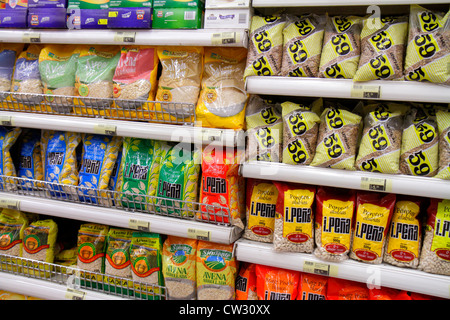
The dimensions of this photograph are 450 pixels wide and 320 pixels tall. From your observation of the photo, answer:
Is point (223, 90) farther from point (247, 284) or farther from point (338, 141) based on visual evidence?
point (247, 284)

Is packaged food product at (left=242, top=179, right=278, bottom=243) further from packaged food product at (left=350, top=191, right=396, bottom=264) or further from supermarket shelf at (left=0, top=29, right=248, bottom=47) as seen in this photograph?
supermarket shelf at (left=0, top=29, right=248, bottom=47)

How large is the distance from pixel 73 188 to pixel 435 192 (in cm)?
165

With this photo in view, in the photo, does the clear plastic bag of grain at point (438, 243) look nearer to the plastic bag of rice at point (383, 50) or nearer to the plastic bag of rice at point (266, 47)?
the plastic bag of rice at point (383, 50)

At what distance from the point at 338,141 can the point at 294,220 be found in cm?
38

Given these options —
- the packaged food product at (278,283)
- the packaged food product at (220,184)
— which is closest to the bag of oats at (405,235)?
the packaged food product at (278,283)

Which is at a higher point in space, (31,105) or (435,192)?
(31,105)

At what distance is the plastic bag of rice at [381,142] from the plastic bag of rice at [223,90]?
0.52m

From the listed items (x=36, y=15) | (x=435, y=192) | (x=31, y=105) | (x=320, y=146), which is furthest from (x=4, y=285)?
(x=435, y=192)

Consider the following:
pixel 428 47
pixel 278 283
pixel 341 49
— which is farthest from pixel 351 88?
pixel 278 283

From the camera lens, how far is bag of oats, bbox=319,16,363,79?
55.5 inches

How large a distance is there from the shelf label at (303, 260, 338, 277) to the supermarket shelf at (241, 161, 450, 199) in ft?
1.12

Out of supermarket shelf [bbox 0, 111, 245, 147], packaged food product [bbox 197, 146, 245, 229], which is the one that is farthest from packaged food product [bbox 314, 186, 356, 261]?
supermarket shelf [bbox 0, 111, 245, 147]

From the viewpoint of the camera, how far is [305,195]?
1.53 m

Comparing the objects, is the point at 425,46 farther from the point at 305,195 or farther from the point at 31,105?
the point at 31,105
